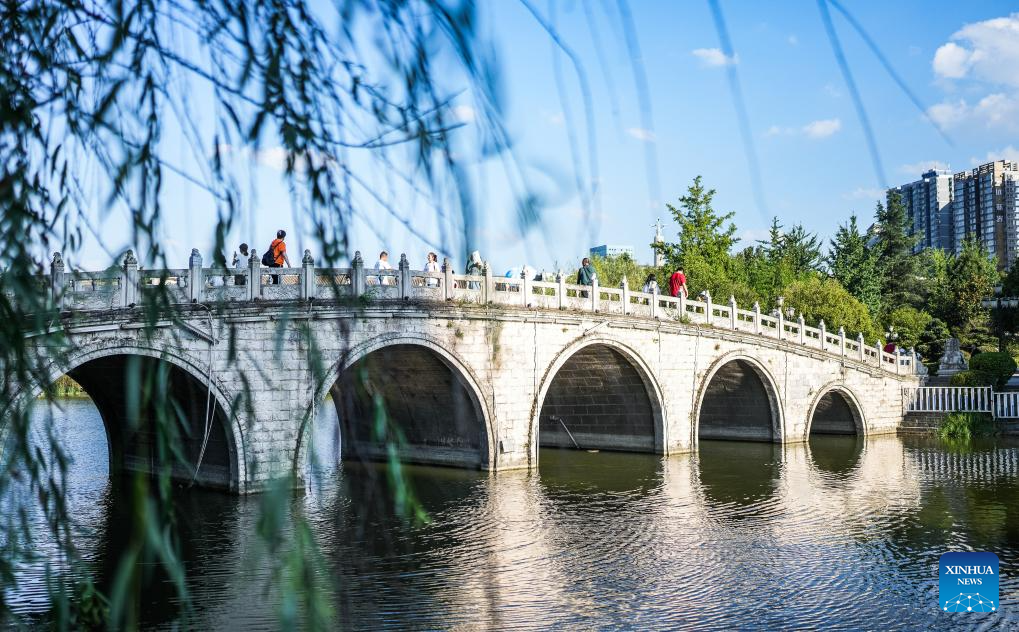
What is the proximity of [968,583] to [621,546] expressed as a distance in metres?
4.20

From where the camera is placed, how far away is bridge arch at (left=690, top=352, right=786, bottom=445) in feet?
82.0

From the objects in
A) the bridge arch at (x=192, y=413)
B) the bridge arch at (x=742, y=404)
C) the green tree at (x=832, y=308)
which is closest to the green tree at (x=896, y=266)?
the green tree at (x=832, y=308)

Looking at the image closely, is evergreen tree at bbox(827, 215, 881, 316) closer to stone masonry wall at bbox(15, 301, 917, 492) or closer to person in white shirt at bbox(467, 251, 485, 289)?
stone masonry wall at bbox(15, 301, 917, 492)

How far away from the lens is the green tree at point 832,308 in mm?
35656

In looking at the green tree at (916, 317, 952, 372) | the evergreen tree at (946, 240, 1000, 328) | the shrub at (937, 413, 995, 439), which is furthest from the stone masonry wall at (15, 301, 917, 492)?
the evergreen tree at (946, 240, 1000, 328)

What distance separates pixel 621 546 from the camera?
39.0 feet

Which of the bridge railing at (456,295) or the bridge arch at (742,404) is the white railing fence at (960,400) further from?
the bridge arch at (742,404)

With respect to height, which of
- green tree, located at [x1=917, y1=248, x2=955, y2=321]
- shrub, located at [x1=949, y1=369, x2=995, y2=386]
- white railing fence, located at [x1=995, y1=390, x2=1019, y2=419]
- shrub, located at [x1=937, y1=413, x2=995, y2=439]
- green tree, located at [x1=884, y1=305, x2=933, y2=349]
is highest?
green tree, located at [x1=917, y1=248, x2=955, y2=321]

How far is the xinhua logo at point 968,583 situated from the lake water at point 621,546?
172mm

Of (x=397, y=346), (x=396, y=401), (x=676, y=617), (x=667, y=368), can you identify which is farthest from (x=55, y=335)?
(x=667, y=368)

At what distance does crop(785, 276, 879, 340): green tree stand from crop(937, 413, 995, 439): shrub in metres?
9.56

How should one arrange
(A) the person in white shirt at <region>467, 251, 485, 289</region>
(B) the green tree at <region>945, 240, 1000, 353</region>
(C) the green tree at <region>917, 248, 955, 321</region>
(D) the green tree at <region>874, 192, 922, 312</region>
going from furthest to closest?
(D) the green tree at <region>874, 192, 922, 312</region>, (C) the green tree at <region>917, 248, 955, 321</region>, (B) the green tree at <region>945, 240, 1000, 353</region>, (A) the person in white shirt at <region>467, 251, 485, 289</region>

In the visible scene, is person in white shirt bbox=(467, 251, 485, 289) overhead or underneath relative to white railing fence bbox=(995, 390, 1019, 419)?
overhead

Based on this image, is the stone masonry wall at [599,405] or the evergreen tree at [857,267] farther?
the evergreen tree at [857,267]
